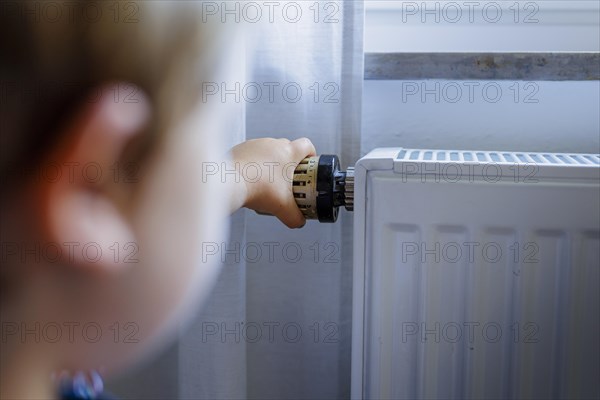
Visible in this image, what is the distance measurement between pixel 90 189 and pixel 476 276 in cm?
42

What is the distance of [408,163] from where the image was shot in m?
0.66

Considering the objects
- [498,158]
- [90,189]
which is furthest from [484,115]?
[90,189]

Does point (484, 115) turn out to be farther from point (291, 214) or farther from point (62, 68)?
point (62, 68)

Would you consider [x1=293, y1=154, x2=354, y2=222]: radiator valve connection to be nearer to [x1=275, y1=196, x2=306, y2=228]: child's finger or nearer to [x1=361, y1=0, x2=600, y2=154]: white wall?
[x1=275, y1=196, x2=306, y2=228]: child's finger

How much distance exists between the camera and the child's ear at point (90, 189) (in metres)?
0.39

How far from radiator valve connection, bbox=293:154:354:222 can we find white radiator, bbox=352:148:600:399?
0.03 meters

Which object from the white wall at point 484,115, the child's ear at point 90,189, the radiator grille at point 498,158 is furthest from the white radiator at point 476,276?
the child's ear at point 90,189

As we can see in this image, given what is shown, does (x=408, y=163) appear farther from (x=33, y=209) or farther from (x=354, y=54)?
(x=33, y=209)

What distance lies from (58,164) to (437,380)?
1.60ft

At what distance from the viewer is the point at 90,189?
427mm

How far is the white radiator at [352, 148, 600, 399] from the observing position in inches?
26.0

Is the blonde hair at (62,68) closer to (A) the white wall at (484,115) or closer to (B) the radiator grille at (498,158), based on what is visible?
(B) the radiator grille at (498,158)

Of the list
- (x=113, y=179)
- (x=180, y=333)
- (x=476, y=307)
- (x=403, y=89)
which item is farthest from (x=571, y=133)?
(x=113, y=179)

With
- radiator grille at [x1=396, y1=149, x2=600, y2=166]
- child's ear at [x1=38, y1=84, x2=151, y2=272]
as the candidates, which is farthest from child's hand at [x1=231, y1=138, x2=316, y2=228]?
child's ear at [x1=38, y1=84, x2=151, y2=272]
